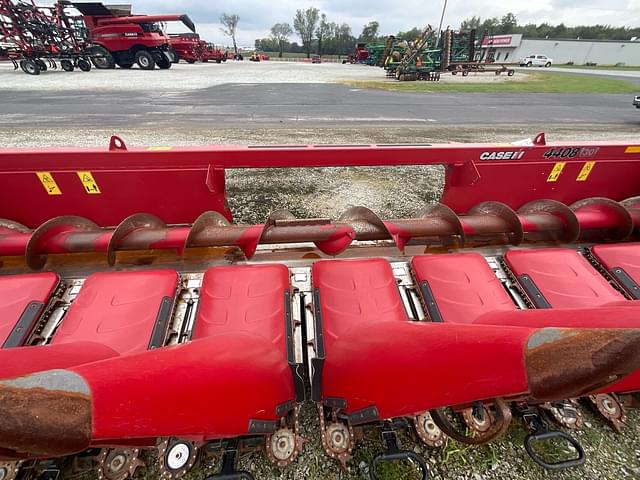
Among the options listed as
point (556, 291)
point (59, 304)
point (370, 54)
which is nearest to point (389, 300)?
point (556, 291)

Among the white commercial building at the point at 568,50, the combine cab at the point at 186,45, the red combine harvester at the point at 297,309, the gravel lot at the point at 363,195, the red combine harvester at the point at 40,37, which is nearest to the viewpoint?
the red combine harvester at the point at 297,309

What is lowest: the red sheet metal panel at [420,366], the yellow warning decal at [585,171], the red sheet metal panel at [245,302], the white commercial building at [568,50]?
the red sheet metal panel at [420,366]

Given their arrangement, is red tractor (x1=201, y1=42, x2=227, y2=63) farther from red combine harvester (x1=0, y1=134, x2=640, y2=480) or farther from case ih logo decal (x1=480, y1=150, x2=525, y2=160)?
case ih logo decal (x1=480, y1=150, x2=525, y2=160)

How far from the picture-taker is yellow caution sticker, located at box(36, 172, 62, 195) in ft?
6.91

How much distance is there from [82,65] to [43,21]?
245cm

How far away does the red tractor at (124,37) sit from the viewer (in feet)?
60.4

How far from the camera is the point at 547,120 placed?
9.39 m

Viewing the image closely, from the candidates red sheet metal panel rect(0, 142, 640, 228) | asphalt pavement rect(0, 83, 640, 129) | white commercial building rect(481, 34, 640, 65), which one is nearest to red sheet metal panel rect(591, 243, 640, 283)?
red sheet metal panel rect(0, 142, 640, 228)

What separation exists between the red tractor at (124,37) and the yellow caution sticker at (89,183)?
889 inches

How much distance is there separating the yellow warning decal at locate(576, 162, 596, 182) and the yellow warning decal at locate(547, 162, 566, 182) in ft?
0.57

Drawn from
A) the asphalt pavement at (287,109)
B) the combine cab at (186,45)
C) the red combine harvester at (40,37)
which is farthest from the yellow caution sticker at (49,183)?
the combine cab at (186,45)

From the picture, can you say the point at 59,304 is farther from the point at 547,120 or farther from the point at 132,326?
the point at 547,120

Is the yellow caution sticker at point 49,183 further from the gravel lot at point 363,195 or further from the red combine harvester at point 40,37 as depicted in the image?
the red combine harvester at point 40,37

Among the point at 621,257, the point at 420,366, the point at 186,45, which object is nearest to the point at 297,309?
the point at 420,366
